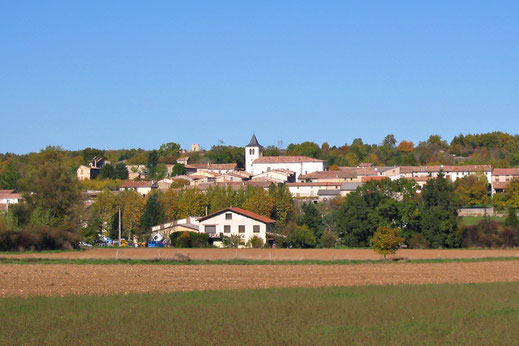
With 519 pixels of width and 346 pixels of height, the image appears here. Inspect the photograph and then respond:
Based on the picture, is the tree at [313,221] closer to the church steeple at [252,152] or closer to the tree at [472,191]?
the tree at [472,191]

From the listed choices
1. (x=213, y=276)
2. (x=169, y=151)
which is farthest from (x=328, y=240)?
(x=169, y=151)

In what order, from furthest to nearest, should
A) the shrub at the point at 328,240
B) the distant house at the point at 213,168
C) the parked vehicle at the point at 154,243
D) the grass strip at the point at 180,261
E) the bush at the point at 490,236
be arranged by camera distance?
1. the distant house at the point at 213,168
2. the parked vehicle at the point at 154,243
3. the shrub at the point at 328,240
4. the bush at the point at 490,236
5. the grass strip at the point at 180,261

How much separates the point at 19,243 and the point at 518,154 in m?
138

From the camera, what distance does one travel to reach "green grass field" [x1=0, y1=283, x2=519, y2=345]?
16.9 m

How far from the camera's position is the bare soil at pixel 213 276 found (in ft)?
87.9

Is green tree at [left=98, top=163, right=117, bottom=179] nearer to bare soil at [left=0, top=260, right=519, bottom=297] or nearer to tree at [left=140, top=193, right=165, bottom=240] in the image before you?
tree at [left=140, top=193, right=165, bottom=240]

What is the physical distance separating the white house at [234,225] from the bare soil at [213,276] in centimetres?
2934

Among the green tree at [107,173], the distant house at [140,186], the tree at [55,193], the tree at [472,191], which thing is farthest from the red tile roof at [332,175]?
the tree at [55,193]

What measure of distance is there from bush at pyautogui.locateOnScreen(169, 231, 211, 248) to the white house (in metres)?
2.85

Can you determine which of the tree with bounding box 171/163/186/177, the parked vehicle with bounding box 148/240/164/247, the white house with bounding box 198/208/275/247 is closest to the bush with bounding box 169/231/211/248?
the white house with bounding box 198/208/275/247

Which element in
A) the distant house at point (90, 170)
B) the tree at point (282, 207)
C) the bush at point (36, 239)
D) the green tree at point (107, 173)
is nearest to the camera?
the bush at point (36, 239)

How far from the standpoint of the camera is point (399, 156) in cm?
18938

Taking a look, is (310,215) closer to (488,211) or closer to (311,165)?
(488,211)

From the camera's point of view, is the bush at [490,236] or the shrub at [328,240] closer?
the bush at [490,236]
